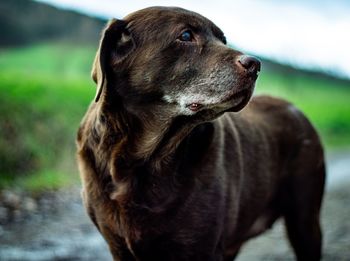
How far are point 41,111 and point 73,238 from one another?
2772mm

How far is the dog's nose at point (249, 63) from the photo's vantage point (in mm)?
3193

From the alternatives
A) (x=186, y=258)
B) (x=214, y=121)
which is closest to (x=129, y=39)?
(x=214, y=121)

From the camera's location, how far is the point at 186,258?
3.48 m

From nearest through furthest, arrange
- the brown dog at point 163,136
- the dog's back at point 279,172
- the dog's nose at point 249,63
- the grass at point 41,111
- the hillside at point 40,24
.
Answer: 1. the dog's nose at point 249,63
2. the brown dog at point 163,136
3. the dog's back at point 279,172
4. the grass at point 41,111
5. the hillside at point 40,24

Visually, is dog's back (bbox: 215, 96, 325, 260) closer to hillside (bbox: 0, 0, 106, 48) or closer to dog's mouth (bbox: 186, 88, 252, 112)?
dog's mouth (bbox: 186, 88, 252, 112)

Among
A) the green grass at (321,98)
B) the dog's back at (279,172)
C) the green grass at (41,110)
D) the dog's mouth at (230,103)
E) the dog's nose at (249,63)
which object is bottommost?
the green grass at (321,98)

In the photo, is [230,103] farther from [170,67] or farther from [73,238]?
[73,238]

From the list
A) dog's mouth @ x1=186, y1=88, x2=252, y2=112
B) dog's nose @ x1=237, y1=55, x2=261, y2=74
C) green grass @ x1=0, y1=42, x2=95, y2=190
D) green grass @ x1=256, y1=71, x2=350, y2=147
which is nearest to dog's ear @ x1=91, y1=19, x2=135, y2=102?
dog's mouth @ x1=186, y1=88, x2=252, y2=112

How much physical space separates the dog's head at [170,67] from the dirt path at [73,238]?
86.5 inches

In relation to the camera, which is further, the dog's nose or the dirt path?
the dirt path

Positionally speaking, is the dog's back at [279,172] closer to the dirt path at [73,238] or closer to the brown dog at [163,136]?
the brown dog at [163,136]

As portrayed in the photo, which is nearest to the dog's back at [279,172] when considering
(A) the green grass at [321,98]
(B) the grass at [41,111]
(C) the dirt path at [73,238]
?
(C) the dirt path at [73,238]

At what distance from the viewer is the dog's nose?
319cm

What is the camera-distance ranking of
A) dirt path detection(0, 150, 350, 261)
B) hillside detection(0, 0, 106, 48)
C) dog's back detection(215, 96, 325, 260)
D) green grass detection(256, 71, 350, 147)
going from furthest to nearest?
green grass detection(256, 71, 350, 147)
hillside detection(0, 0, 106, 48)
dirt path detection(0, 150, 350, 261)
dog's back detection(215, 96, 325, 260)
